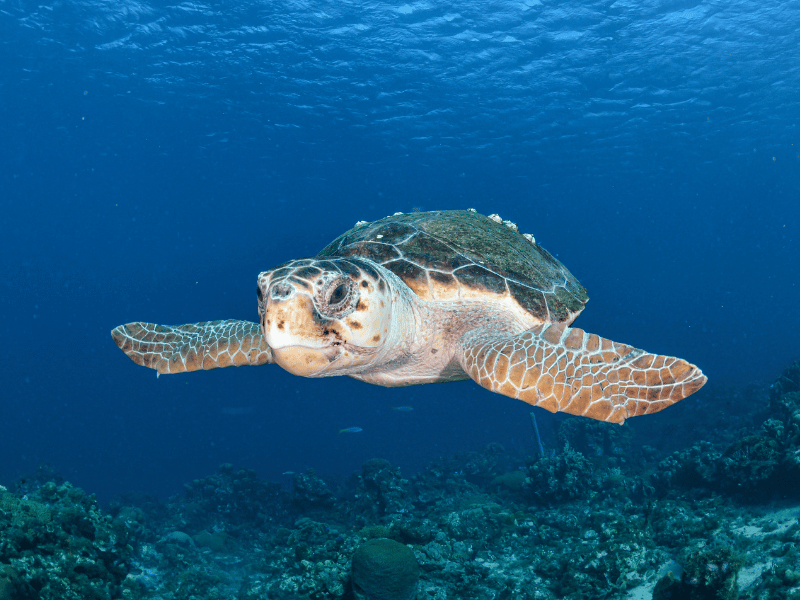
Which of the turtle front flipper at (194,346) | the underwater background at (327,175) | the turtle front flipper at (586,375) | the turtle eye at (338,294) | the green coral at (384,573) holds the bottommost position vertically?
A: the green coral at (384,573)

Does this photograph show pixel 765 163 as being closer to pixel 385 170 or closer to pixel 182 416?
pixel 385 170

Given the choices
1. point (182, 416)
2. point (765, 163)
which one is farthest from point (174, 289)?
point (765, 163)

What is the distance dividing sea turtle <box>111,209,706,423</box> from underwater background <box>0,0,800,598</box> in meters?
2.74

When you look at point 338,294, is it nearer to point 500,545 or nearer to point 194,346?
point 194,346

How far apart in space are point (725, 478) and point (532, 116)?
73.0 ft

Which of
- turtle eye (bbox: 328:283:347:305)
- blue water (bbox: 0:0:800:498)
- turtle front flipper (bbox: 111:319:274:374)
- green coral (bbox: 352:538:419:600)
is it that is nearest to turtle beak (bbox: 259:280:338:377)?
turtle eye (bbox: 328:283:347:305)

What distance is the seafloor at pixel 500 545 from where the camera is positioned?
3.84 metres

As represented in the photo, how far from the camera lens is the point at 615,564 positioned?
13.9ft

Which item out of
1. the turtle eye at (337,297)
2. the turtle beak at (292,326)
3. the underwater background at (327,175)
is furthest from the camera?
the underwater background at (327,175)

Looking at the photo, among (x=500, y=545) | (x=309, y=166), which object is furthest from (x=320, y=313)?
(x=309, y=166)

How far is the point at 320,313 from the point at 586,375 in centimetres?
167

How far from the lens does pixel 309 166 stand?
32.0 meters

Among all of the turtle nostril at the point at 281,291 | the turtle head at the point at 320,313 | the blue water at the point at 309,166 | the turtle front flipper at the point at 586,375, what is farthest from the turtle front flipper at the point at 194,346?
the blue water at the point at 309,166

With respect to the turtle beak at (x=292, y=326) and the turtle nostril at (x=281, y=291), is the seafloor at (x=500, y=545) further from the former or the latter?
the turtle nostril at (x=281, y=291)
